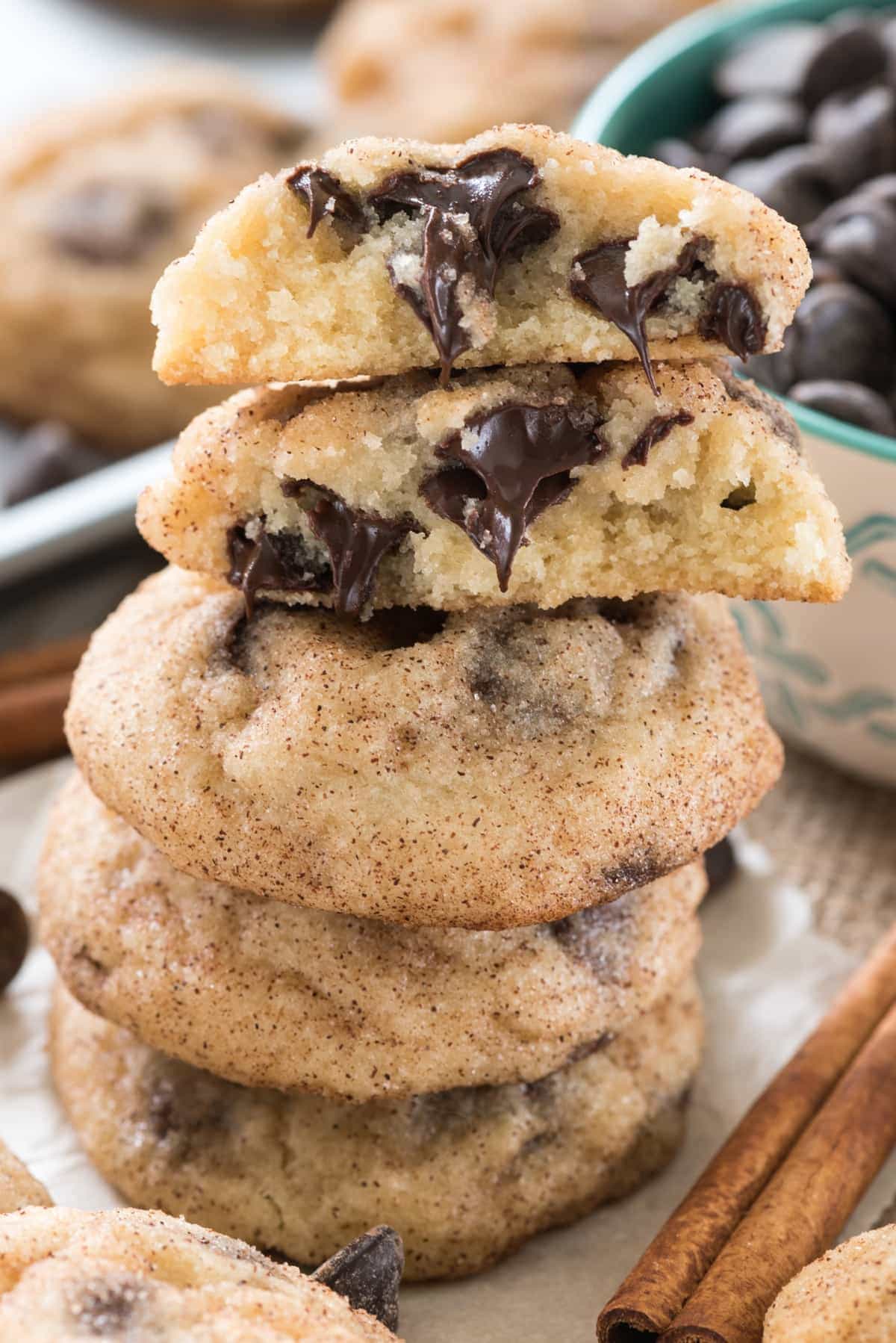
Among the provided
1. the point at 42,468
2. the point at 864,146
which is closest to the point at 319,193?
the point at 864,146

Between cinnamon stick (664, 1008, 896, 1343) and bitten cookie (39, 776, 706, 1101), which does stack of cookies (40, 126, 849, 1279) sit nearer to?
bitten cookie (39, 776, 706, 1101)

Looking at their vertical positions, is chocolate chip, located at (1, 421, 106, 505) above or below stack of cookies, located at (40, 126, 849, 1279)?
below

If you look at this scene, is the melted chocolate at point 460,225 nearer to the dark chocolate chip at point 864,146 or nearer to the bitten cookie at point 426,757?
the bitten cookie at point 426,757

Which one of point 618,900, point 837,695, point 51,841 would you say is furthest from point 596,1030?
point 837,695

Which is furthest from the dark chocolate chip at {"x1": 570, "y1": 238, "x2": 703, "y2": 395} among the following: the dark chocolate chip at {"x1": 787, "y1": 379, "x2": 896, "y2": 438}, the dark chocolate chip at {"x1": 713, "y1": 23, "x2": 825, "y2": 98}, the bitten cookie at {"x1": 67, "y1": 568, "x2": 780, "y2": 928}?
the dark chocolate chip at {"x1": 713, "y1": 23, "x2": 825, "y2": 98}

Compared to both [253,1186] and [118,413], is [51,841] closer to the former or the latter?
[253,1186]

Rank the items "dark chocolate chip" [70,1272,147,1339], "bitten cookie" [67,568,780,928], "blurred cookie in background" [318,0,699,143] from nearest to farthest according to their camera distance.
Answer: "dark chocolate chip" [70,1272,147,1339] → "bitten cookie" [67,568,780,928] → "blurred cookie in background" [318,0,699,143]

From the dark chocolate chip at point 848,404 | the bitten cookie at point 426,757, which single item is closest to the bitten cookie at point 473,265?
the bitten cookie at point 426,757
